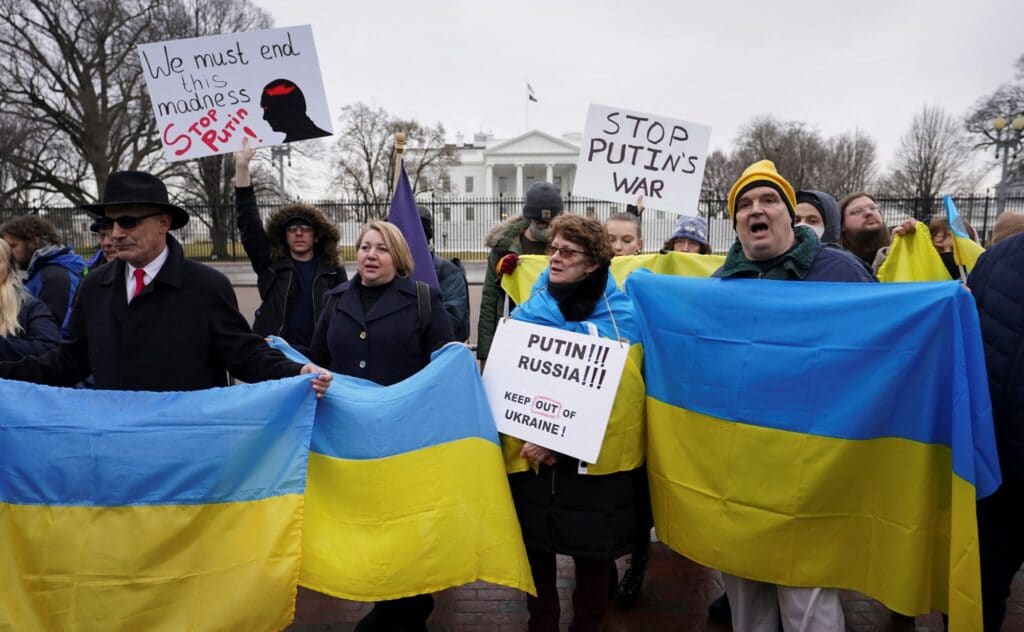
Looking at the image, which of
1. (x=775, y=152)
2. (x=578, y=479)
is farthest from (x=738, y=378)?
A: (x=775, y=152)

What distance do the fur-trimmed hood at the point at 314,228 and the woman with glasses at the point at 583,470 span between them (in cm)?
235

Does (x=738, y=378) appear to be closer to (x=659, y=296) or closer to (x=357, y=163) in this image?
(x=659, y=296)

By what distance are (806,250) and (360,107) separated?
50.8 metres

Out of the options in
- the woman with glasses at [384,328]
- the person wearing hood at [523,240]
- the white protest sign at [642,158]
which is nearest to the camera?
the woman with glasses at [384,328]

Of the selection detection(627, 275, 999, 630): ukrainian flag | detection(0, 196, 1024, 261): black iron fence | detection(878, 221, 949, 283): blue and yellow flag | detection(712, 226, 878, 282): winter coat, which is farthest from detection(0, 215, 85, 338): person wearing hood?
detection(0, 196, 1024, 261): black iron fence

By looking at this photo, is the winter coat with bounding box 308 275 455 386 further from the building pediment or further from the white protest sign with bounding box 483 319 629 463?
the building pediment

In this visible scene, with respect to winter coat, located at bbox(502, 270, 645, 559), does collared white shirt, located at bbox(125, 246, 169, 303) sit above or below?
above

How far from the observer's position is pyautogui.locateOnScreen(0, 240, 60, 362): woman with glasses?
3633mm

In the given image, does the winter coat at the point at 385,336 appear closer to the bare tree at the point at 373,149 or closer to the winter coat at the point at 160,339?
the winter coat at the point at 160,339

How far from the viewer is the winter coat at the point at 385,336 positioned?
11.5ft

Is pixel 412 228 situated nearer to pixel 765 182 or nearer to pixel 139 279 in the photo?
pixel 139 279

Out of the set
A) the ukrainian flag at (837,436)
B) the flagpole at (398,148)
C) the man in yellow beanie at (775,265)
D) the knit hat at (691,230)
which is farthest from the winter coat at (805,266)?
the flagpole at (398,148)

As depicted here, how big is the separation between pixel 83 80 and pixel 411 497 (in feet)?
121

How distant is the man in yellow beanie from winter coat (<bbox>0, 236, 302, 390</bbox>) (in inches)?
83.8
